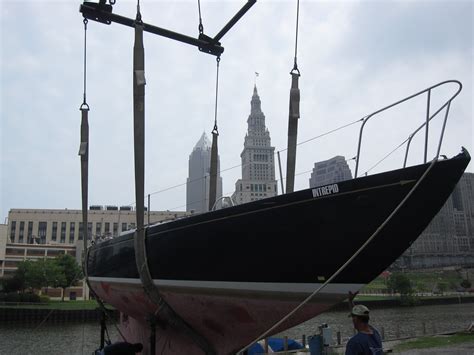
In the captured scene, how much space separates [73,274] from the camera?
49000 millimetres

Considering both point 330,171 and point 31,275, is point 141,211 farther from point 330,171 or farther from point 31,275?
point 31,275

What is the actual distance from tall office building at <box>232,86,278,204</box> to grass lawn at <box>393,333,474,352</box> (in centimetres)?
709

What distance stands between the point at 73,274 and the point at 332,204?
165 ft

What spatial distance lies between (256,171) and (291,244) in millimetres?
4140

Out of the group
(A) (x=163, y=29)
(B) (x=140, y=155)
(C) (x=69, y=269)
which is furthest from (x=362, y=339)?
(C) (x=69, y=269)

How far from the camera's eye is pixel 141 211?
5793 millimetres

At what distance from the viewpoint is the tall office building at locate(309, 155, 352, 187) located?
201 inches

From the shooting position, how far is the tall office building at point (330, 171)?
510 centimetres

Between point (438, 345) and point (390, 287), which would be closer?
point (438, 345)

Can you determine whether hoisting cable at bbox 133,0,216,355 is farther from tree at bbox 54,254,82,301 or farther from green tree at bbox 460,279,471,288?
green tree at bbox 460,279,471,288

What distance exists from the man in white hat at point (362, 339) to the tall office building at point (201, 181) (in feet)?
16.0

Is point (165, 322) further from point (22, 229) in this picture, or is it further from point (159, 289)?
point (22, 229)

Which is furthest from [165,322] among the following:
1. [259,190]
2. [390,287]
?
[390,287]

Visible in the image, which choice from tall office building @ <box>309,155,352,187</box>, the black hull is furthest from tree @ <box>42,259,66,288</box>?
tall office building @ <box>309,155,352,187</box>
